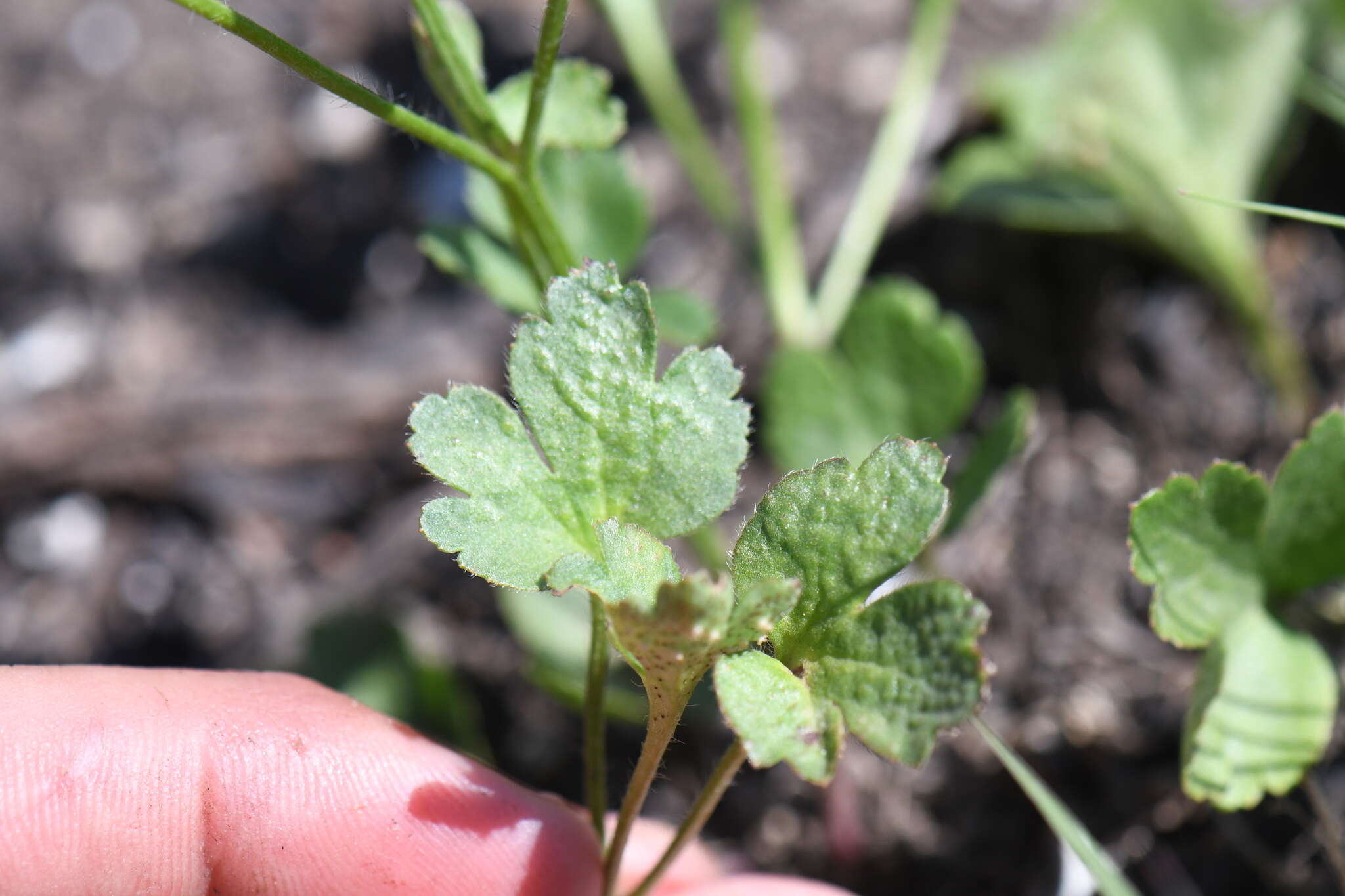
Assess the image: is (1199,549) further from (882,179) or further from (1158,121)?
(1158,121)

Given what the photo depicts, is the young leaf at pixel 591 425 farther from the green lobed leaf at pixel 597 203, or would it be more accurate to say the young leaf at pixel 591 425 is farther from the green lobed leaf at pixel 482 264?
the green lobed leaf at pixel 597 203

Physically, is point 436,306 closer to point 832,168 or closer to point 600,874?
point 832,168

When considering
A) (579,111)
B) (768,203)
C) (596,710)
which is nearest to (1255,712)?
(596,710)

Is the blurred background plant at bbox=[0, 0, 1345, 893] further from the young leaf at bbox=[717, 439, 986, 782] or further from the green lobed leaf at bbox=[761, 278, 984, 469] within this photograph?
the young leaf at bbox=[717, 439, 986, 782]

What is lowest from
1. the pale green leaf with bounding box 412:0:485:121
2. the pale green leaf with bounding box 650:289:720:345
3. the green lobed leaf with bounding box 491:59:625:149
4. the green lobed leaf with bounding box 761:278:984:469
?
the green lobed leaf with bounding box 761:278:984:469

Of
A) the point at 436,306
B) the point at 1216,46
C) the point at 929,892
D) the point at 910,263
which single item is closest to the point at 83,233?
the point at 436,306

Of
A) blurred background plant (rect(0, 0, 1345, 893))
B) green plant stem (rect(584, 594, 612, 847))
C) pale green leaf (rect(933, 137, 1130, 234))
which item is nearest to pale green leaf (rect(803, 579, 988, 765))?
green plant stem (rect(584, 594, 612, 847))
